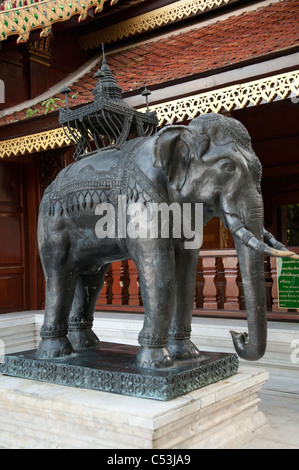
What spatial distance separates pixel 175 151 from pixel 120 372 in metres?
0.91

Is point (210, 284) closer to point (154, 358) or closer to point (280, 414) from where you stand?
point (280, 414)

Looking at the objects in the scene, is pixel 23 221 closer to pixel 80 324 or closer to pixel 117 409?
pixel 80 324

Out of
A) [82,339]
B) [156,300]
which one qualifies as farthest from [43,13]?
[156,300]

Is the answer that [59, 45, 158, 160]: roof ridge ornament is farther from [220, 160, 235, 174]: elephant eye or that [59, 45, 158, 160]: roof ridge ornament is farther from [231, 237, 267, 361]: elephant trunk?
[231, 237, 267, 361]: elephant trunk

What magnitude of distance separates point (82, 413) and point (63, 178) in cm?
106

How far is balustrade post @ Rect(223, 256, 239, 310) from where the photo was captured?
13.8ft

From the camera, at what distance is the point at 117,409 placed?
5.70 feet

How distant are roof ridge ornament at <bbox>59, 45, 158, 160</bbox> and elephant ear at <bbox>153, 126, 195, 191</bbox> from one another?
14.0 inches

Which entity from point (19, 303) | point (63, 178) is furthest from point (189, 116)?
point (19, 303)

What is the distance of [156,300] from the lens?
6.30 feet

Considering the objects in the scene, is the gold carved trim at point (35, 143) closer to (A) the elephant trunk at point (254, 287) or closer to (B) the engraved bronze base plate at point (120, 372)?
(B) the engraved bronze base plate at point (120, 372)

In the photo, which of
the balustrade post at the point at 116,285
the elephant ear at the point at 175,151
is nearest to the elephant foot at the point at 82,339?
the elephant ear at the point at 175,151

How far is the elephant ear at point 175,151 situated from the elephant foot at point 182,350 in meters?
0.72

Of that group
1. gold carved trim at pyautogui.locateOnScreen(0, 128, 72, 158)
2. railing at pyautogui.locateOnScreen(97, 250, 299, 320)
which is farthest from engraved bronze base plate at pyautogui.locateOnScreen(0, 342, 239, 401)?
gold carved trim at pyautogui.locateOnScreen(0, 128, 72, 158)
